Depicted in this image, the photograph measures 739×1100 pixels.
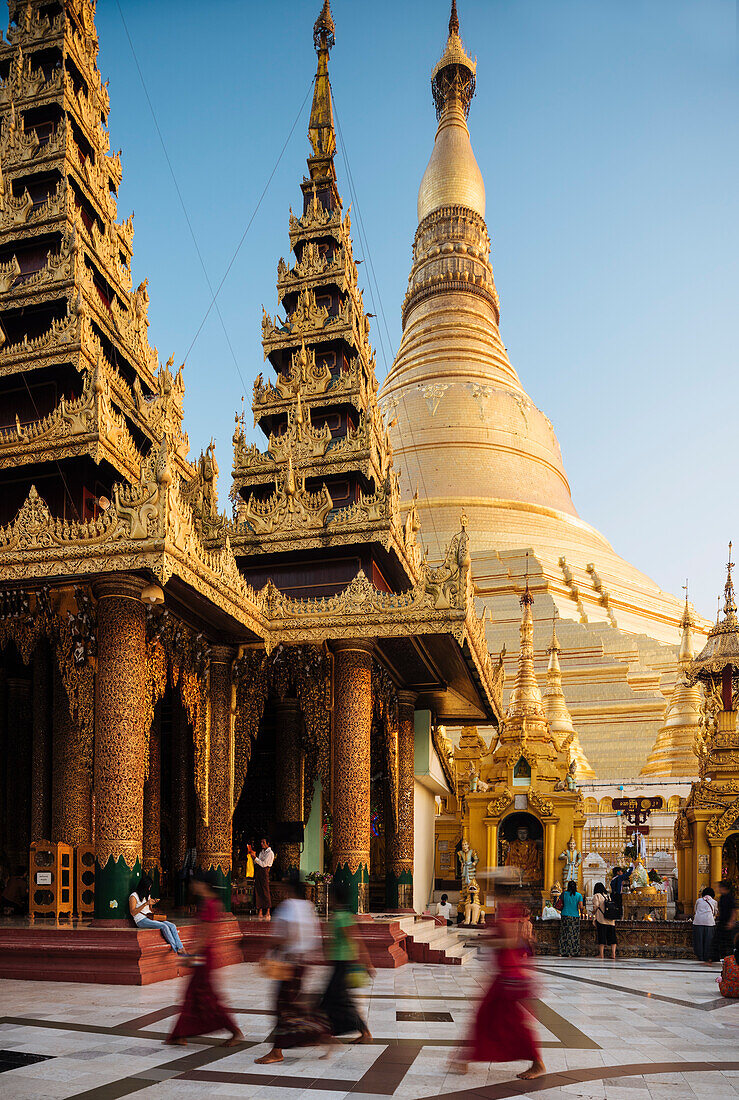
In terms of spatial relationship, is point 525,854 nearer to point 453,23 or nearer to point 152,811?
point 152,811

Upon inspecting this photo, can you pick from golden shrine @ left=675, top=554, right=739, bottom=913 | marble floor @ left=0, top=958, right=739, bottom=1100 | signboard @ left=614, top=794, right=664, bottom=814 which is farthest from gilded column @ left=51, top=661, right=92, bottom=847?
signboard @ left=614, top=794, right=664, bottom=814

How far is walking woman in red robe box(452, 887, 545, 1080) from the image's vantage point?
704 centimetres

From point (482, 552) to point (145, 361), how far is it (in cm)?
2552

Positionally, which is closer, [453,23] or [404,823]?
[404,823]

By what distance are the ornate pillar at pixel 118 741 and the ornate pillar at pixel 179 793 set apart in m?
5.77

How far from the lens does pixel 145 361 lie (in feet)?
60.1

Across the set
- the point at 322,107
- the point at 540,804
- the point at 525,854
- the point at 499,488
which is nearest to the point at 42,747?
the point at 540,804

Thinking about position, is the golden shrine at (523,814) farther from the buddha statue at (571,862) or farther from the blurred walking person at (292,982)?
the blurred walking person at (292,982)

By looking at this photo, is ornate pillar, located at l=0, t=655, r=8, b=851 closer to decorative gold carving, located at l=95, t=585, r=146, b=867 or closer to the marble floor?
decorative gold carving, located at l=95, t=585, r=146, b=867

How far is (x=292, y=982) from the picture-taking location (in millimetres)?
7414

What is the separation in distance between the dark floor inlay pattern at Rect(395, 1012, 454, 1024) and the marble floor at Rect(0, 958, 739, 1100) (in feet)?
0.07

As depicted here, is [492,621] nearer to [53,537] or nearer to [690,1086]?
[53,537]

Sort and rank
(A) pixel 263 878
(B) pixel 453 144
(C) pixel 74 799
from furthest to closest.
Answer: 1. (B) pixel 453 144
2. (A) pixel 263 878
3. (C) pixel 74 799

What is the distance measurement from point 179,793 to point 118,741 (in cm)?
656
